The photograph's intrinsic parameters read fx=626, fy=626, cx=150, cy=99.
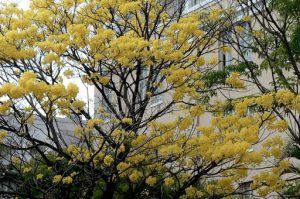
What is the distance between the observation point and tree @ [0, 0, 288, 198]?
8.36m

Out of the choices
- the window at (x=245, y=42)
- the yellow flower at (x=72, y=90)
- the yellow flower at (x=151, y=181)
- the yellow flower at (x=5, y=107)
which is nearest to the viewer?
the yellow flower at (x=72, y=90)

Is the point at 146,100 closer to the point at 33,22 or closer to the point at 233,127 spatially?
the point at 233,127

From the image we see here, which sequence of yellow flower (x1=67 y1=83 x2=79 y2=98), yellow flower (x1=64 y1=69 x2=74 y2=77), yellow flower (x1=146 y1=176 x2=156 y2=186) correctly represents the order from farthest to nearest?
yellow flower (x1=64 y1=69 x2=74 y2=77), yellow flower (x1=146 y1=176 x2=156 y2=186), yellow flower (x1=67 y1=83 x2=79 y2=98)

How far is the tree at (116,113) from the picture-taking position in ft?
27.4

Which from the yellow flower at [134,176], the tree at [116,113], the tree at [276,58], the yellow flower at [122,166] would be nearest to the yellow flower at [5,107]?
the tree at [116,113]

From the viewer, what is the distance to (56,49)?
331 inches

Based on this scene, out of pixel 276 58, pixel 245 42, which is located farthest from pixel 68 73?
pixel 276 58

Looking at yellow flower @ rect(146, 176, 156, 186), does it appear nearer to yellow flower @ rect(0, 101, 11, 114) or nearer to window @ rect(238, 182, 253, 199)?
window @ rect(238, 182, 253, 199)

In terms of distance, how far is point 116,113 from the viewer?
9.31 metres

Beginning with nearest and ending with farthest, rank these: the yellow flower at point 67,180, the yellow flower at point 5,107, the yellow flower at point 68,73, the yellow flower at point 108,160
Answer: the yellow flower at point 5,107, the yellow flower at point 67,180, the yellow flower at point 108,160, the yellow flower at point 68,73

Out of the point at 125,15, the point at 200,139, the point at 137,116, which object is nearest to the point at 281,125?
the point at 200,139

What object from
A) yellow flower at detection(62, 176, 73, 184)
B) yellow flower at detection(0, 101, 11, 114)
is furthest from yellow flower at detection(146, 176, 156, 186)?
yellow flower at detection(0, 101, 11, 114)

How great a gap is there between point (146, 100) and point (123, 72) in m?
0.66

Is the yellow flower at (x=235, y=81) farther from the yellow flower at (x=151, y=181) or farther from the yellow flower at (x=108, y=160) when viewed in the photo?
the yellow flower at (x=108, y=160)
